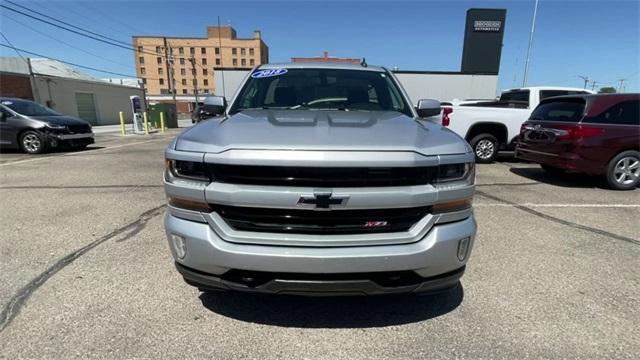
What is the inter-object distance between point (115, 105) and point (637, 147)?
3720 cm

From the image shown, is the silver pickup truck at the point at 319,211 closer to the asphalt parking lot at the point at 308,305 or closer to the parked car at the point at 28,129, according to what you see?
the asphalt parking lot at the point at 308,305

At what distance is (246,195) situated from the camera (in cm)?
193

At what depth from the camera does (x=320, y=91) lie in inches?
136

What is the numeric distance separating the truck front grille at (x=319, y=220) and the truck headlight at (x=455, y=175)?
0.21m

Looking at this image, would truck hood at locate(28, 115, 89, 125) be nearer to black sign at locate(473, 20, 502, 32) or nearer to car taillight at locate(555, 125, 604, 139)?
car taillight at locate(555, 125, 604, 139)

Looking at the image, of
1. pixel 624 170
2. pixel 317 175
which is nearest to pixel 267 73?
pixel 317 175

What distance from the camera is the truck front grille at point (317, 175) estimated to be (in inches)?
76.0

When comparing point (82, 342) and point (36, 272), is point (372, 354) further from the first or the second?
point (36, 272)

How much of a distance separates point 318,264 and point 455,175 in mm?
971

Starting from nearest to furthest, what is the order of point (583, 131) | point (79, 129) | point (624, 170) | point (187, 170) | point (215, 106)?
point (187, 170) → point (215, 106) → point (583, 131) → point (624, 170) → point (79, 129)

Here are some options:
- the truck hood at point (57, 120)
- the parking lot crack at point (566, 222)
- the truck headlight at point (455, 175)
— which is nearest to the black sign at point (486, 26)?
the parking lot crack at point (566, 222)

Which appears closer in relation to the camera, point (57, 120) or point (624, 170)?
point (624, 170)

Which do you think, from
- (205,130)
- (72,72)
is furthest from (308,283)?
(72,72)

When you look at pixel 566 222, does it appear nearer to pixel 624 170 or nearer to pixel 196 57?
pixel 624 170
